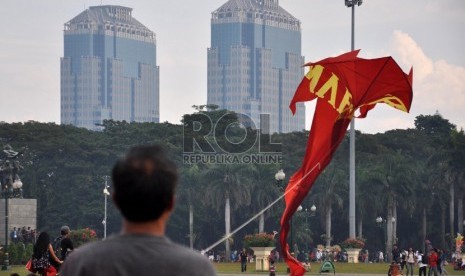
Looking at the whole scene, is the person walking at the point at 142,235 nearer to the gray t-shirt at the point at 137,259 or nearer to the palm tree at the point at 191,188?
the gray t-shirt at the point at 137,259

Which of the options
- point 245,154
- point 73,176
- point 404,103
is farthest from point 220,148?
point 404,103

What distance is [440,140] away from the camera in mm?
110562

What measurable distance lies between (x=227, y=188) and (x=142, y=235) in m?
91.9

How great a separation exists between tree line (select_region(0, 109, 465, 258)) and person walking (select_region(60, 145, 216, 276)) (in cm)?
8371

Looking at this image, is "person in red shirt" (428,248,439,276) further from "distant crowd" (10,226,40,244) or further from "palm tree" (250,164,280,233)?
"palm tree" (250,164,280,233)

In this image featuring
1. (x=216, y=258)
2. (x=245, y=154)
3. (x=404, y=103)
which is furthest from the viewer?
(x=245, y=154)

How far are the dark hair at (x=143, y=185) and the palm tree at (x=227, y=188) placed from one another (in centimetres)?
9109

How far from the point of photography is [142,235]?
17.6ft

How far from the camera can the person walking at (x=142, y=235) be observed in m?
5.28

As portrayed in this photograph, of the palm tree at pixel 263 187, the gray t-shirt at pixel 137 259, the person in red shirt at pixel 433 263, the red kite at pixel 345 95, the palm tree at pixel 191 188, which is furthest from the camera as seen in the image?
the palm tree at pixel 191 188

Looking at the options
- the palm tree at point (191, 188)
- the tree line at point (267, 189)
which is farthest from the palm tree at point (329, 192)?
the palm tree at point (191, 188)

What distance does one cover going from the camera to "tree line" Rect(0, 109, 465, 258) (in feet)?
316

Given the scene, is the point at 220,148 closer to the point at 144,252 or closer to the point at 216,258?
the point at 216,258

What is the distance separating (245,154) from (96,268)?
102360 millimetres
